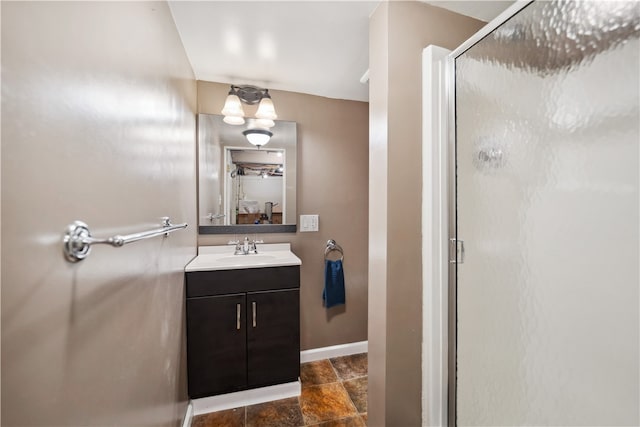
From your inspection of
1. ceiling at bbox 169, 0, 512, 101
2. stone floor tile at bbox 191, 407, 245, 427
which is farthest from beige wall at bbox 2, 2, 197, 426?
stone floor tile at bbox 191, 407, 245, 427

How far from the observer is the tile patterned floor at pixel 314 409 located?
60.5 inches

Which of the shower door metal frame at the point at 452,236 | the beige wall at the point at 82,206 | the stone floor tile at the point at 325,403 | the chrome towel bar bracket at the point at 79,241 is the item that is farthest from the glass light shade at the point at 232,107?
the stone floor tile at the point at 325,403

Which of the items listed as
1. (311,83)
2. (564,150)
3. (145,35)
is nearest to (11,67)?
(145,35)

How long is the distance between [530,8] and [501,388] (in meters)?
1.41

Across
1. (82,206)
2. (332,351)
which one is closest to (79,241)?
(82,206)

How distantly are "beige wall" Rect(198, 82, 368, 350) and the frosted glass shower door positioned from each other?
1.16m

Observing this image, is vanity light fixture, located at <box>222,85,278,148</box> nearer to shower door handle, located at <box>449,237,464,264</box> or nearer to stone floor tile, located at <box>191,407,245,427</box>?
shower door handle, located at <box>449,237,464,264</box>

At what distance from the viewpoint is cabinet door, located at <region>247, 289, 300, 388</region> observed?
1.66 metres

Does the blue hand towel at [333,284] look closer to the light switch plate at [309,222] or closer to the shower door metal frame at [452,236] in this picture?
the light switch plate at [309,222]

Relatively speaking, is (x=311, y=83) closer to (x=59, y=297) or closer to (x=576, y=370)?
(x=59, y=297)

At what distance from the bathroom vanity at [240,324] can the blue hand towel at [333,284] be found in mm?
455

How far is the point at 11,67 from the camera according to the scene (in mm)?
412

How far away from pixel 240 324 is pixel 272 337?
0.76 ft

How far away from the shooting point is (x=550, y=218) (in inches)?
33.2
